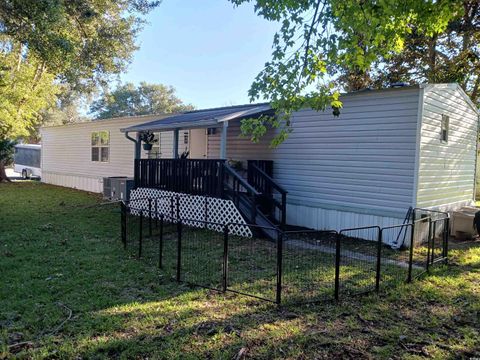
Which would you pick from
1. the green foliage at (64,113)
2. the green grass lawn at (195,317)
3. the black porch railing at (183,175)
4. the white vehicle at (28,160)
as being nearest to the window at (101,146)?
the black porch railing at (183,175)

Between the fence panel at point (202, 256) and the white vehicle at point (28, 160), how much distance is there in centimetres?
2101

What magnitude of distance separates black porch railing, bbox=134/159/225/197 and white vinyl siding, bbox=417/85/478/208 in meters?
4.47

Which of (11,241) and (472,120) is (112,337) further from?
(472,120)

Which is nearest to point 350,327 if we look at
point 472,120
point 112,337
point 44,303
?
point 112,337

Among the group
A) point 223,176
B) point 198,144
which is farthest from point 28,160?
point 223,176

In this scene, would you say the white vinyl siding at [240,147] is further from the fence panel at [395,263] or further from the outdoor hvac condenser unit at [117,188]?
the fence panel at [395,263]

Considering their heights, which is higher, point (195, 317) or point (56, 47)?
point (56, 47)

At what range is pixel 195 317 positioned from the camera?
3.95 meters

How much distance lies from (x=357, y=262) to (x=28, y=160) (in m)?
26.8

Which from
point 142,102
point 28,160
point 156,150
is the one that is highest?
point 142,102

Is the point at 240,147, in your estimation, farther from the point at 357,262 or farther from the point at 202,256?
the point at 357,262

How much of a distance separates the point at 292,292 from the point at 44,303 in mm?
2970

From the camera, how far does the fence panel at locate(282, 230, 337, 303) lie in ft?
15.4

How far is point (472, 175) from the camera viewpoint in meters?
11.2
